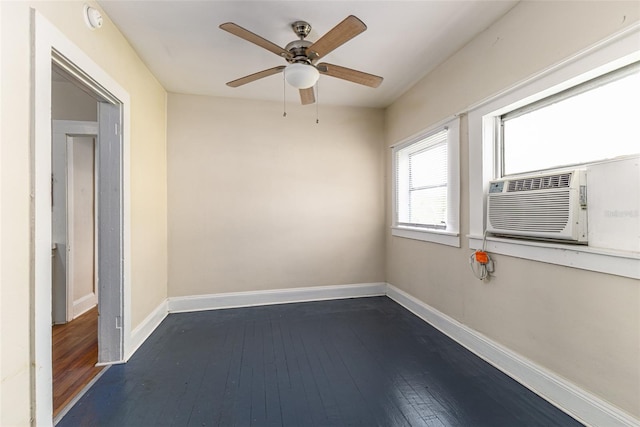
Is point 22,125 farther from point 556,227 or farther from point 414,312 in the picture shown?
point 414,312

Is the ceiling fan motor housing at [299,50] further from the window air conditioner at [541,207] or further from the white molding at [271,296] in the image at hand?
the white molding at [271,296]

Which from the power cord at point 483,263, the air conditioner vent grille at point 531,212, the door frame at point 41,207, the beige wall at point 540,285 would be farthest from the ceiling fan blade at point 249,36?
the power cord at point 483,263

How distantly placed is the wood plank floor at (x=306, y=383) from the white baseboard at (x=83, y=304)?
1.25 metres

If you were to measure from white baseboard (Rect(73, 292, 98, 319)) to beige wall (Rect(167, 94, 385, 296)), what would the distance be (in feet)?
3.56

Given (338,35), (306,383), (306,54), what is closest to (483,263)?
(306,383)

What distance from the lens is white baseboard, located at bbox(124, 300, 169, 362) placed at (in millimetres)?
2419

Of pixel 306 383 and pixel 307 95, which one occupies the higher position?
pixel 307 95

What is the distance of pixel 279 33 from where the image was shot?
2270 mm

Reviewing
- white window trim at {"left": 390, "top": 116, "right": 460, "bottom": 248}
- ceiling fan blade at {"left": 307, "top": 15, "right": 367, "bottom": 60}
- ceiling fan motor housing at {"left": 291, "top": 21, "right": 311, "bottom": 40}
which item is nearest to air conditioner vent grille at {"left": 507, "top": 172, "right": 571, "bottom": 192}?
white window trim at {"left": 390, "top": 116, "right": 460, "bottom": 248}

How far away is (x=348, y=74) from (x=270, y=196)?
1.89 metres

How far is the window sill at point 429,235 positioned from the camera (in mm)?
2668

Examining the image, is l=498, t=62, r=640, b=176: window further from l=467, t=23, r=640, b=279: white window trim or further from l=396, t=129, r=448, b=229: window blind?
l=396, t=129, r=448, b=229: window blind

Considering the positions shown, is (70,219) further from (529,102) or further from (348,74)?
(529,102)

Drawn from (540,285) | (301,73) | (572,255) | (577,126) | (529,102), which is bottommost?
(540,285)
